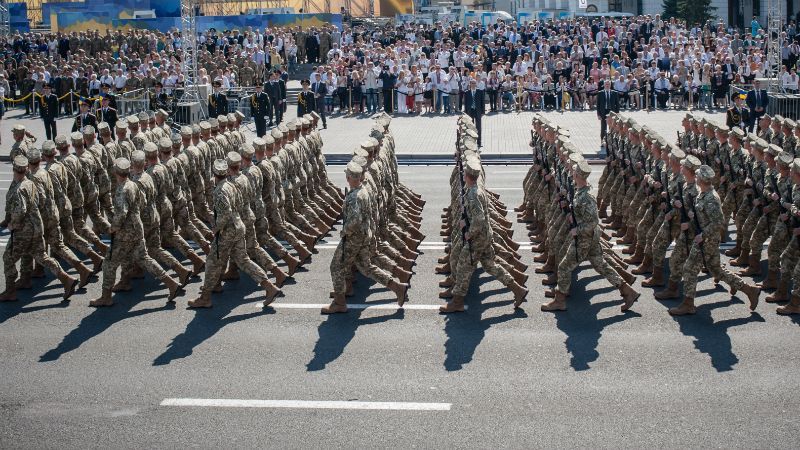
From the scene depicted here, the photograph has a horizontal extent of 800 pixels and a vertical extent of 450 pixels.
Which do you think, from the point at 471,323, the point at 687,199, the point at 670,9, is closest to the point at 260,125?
the point at 471,323

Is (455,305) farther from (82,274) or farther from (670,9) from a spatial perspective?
(670,9)

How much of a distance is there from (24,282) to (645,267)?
802 cm

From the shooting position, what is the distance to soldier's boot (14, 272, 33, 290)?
13.7 m

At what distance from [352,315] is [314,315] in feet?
1.45

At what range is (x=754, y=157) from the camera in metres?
14.7

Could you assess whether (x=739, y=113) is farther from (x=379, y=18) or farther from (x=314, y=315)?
(x=379, y=18)

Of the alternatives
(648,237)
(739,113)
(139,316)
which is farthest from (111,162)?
(739,113)

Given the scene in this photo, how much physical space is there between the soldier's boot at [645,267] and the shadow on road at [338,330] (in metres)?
3.36

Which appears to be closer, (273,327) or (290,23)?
(273,327)

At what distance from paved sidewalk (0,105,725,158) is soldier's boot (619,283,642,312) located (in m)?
13.0

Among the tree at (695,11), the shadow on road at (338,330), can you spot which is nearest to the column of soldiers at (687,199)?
the shadow on road at (338,330)

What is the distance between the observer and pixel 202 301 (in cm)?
1294

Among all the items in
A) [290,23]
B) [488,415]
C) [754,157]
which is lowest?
[488,415]

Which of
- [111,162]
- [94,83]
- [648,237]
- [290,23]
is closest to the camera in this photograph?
[648,237]
